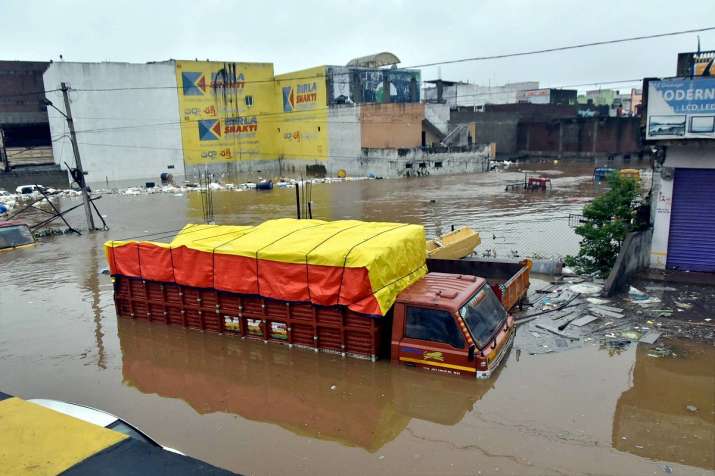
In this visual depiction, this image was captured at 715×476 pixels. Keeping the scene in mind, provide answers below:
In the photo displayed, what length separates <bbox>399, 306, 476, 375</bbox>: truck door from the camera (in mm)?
8125

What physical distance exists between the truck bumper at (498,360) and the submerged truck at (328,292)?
3 centimetres

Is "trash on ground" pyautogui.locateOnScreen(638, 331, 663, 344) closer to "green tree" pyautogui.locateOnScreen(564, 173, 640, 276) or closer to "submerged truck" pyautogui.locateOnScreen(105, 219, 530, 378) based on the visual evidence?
"submerged truck" pyautogui.locateOnScreen(105, 219, 530, 378)

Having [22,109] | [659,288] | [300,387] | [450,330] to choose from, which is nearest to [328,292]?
[300,387]

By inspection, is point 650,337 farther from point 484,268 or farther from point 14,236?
point 14,236

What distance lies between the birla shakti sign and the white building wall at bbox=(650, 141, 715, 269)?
0.50m

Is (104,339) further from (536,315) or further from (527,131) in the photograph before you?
(527,131)

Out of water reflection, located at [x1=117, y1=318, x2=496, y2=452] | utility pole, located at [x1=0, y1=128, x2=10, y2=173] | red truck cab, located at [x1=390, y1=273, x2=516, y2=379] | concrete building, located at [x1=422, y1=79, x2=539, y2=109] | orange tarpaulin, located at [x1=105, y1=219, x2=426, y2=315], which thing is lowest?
water reflection, located at [x1=117, y1=318, x2=496, y2=452]

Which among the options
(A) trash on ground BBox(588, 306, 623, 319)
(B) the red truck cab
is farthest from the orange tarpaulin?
(A) trash on ground BBox(588, 306, 623, 319)

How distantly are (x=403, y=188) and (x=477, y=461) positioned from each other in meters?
36.5

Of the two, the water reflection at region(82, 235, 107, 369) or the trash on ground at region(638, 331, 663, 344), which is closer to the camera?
the trash on ground at region(638, 331, 663, 344)

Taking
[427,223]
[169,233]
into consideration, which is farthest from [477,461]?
[169,233]

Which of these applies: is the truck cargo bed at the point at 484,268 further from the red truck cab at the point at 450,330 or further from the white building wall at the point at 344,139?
the white building wall at the point at 344,139

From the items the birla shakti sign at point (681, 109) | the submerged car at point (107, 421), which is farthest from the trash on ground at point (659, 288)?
the submerged car at point (107, 421)

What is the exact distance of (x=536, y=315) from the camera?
35.6 feet
